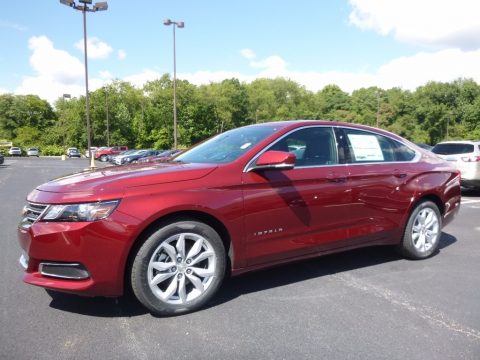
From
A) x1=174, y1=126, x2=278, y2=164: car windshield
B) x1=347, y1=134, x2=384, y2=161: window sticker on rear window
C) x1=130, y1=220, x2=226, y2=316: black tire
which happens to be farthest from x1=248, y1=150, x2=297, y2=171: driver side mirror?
x1=347, y1=134, x2=384, y2=161: window sticker on rear window

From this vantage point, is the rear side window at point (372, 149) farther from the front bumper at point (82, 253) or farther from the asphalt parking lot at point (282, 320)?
the front bumper at point (82, 253)

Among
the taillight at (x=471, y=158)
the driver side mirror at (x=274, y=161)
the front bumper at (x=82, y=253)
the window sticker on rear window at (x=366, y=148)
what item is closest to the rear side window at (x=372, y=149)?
the window sticker on rear window at (x=366, y=148)

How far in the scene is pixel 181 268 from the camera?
334 centimetres

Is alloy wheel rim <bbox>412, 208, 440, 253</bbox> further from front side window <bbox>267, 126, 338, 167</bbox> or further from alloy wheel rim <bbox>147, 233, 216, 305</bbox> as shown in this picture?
alloy wheel rim <bbox>147, 233, 216, 305</bbox>

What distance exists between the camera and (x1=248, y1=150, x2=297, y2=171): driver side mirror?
11.3ft

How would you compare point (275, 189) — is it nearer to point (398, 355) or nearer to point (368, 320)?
point (368, 320)

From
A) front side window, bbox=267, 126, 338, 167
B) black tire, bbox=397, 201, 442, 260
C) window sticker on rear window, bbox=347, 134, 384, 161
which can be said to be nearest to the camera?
front side window, bbox=267, 126, 338, 167

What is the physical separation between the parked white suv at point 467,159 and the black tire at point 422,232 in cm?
629

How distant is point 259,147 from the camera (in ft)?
12.2

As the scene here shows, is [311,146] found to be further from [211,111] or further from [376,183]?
[211,111]

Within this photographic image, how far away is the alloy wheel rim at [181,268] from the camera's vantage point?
322cm

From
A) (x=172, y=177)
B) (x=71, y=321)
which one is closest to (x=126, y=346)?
(x=71, y=321)

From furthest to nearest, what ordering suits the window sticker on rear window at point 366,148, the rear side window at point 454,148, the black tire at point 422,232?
the rear side window at point 454,148 < the black tire at point 422,232 < the window sticker on rear window at point 366,148

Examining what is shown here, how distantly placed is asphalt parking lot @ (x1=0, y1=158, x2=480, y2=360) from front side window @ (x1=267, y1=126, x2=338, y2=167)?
3.92ft
